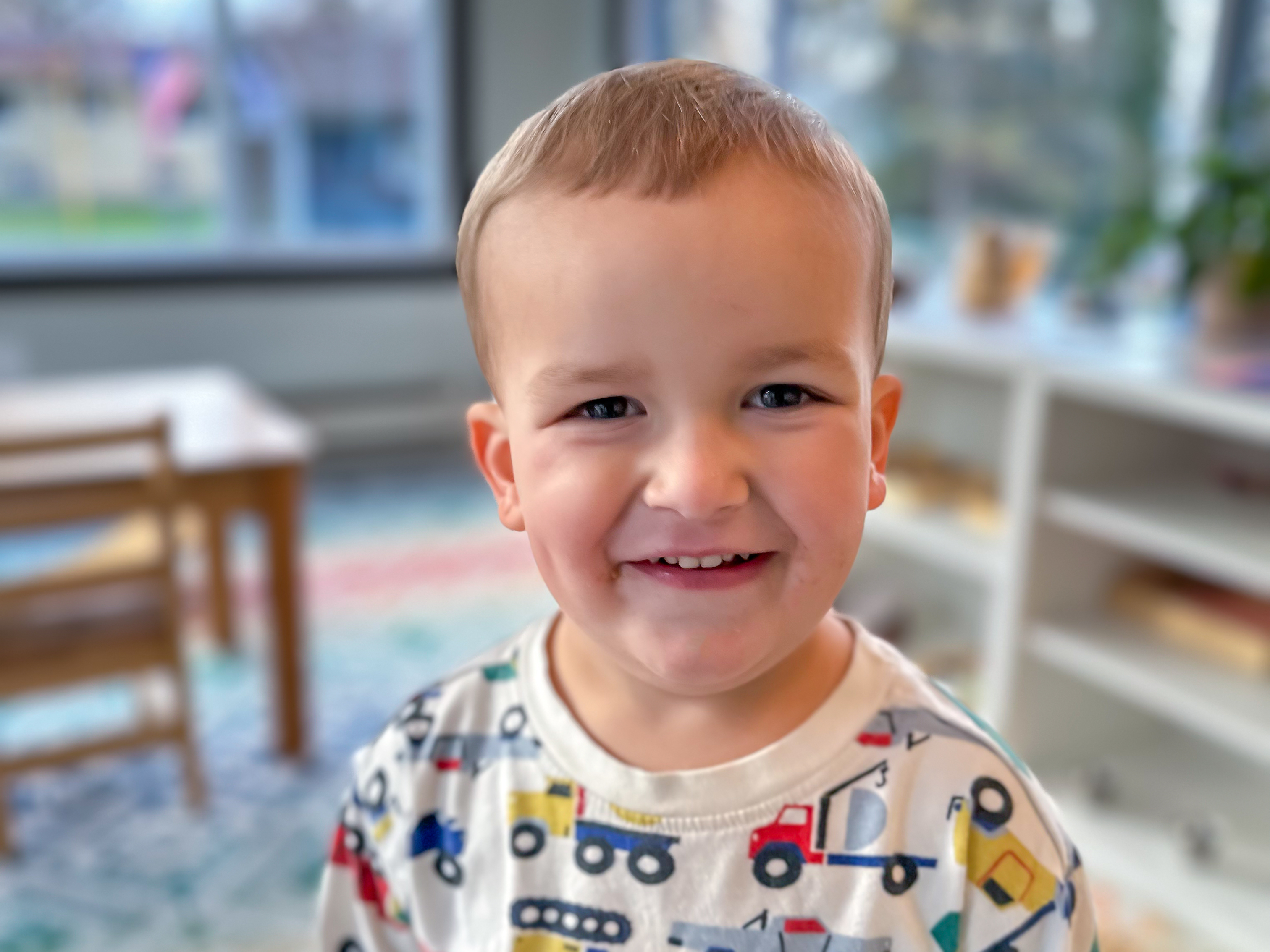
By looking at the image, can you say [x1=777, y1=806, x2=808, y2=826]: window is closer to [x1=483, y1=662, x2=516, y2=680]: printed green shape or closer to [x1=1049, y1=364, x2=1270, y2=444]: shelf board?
[x1=483, y1=662, x2=516, y2=680]: printed green shape

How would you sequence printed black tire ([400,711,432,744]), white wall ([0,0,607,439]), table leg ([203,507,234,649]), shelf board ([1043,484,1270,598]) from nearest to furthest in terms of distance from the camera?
printed black tire ([400,711,432,744]), shelf board ([1043,484,1270,598]), table leg ([203,507,234,649]), white wall ([0,0,607,439])

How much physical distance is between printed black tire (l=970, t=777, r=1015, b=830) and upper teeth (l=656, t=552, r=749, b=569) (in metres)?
0.20

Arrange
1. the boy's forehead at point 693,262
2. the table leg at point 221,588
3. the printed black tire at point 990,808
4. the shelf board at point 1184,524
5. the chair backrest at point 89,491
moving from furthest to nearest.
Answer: the table leg at point 221,588
the chair backrest at point 89,491
the shelf board at point 1184,524
the printed black tire at point 990,808
the boy's forehead at point 693,262

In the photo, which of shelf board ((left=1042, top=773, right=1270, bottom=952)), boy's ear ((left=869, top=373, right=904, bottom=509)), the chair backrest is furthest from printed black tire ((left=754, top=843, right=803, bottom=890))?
the chair backrest

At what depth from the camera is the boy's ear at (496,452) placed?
25.6 inches

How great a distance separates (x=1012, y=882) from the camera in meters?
0.61

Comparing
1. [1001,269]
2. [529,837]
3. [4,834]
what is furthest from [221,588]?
[529,837]

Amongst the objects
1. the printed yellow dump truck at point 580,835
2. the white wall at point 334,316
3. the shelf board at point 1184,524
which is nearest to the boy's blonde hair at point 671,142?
the printed yellow dump truck at point 580,835

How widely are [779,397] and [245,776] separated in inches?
74.3

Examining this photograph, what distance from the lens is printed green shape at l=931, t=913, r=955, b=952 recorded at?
61 cm

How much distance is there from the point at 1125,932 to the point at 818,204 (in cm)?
157

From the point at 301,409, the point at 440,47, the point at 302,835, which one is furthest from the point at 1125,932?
the point at 440,47

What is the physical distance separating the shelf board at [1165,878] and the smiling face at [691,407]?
4.02 feet

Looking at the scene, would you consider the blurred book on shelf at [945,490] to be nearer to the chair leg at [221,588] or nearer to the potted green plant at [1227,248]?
the potted green plant at [1227,248]
